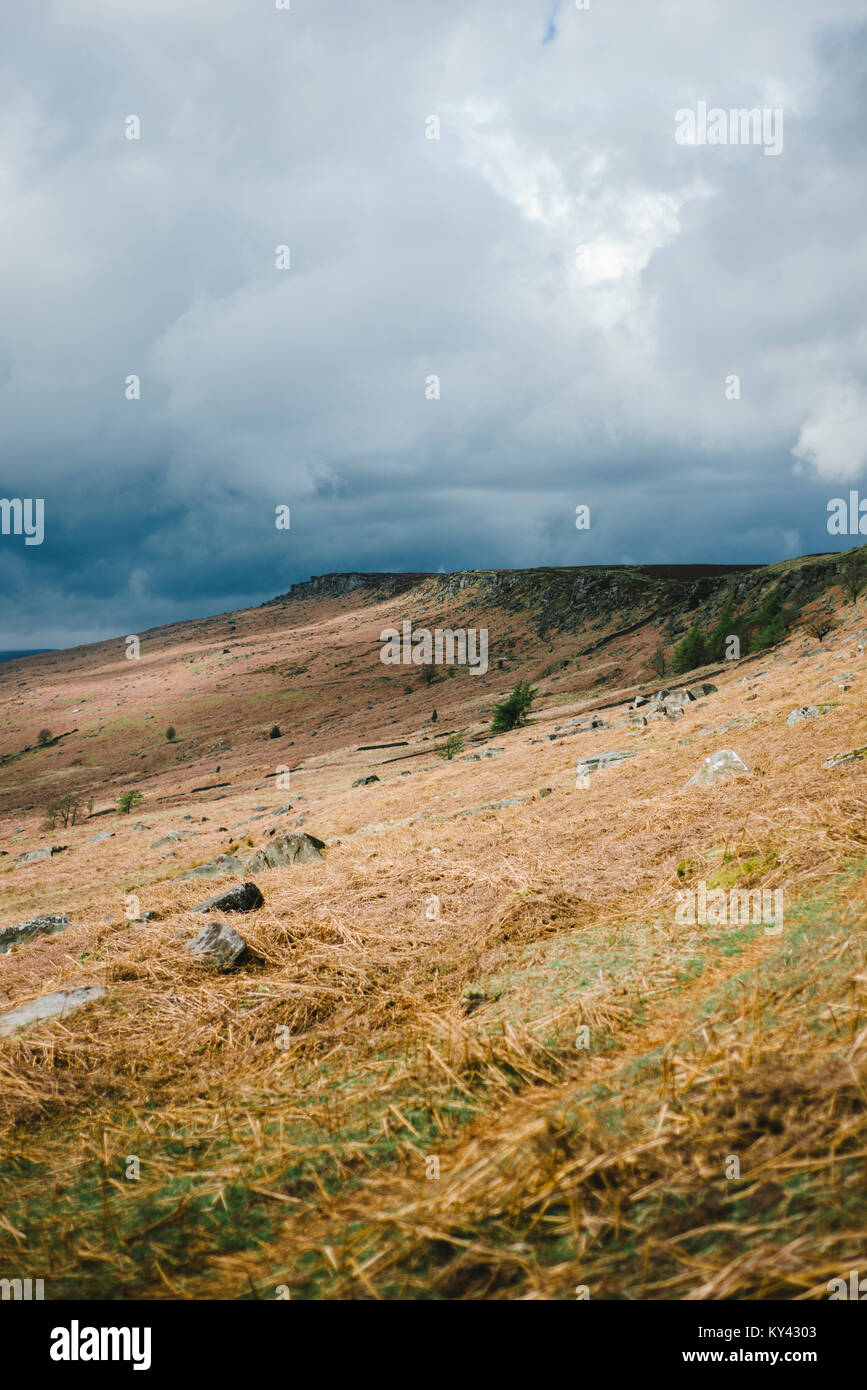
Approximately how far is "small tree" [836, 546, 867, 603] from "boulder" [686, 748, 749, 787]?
1818 inches

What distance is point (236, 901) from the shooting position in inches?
263

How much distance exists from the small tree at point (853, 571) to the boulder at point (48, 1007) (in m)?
53.4

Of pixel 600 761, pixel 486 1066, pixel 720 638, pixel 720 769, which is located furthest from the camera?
pixel 720 638

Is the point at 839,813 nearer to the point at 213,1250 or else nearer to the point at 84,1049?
the point at 213,1250

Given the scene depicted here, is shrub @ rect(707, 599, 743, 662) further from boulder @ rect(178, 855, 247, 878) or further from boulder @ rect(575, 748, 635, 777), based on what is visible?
boulder @ rect(178, 855, 247, 878)

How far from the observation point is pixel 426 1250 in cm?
215

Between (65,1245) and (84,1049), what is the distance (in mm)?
1544

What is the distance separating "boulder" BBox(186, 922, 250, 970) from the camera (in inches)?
191

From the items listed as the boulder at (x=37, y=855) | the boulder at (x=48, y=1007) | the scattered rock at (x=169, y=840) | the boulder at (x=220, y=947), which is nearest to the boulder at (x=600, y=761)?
the boulder at (x=220, y=947)

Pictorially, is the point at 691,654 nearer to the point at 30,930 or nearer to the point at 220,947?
the point at 30,930

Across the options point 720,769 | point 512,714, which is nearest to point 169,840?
point 720,769

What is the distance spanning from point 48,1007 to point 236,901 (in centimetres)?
231

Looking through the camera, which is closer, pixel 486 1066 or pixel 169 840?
pixel 486 1066

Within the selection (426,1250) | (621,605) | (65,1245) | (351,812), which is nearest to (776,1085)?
(426,1250)
